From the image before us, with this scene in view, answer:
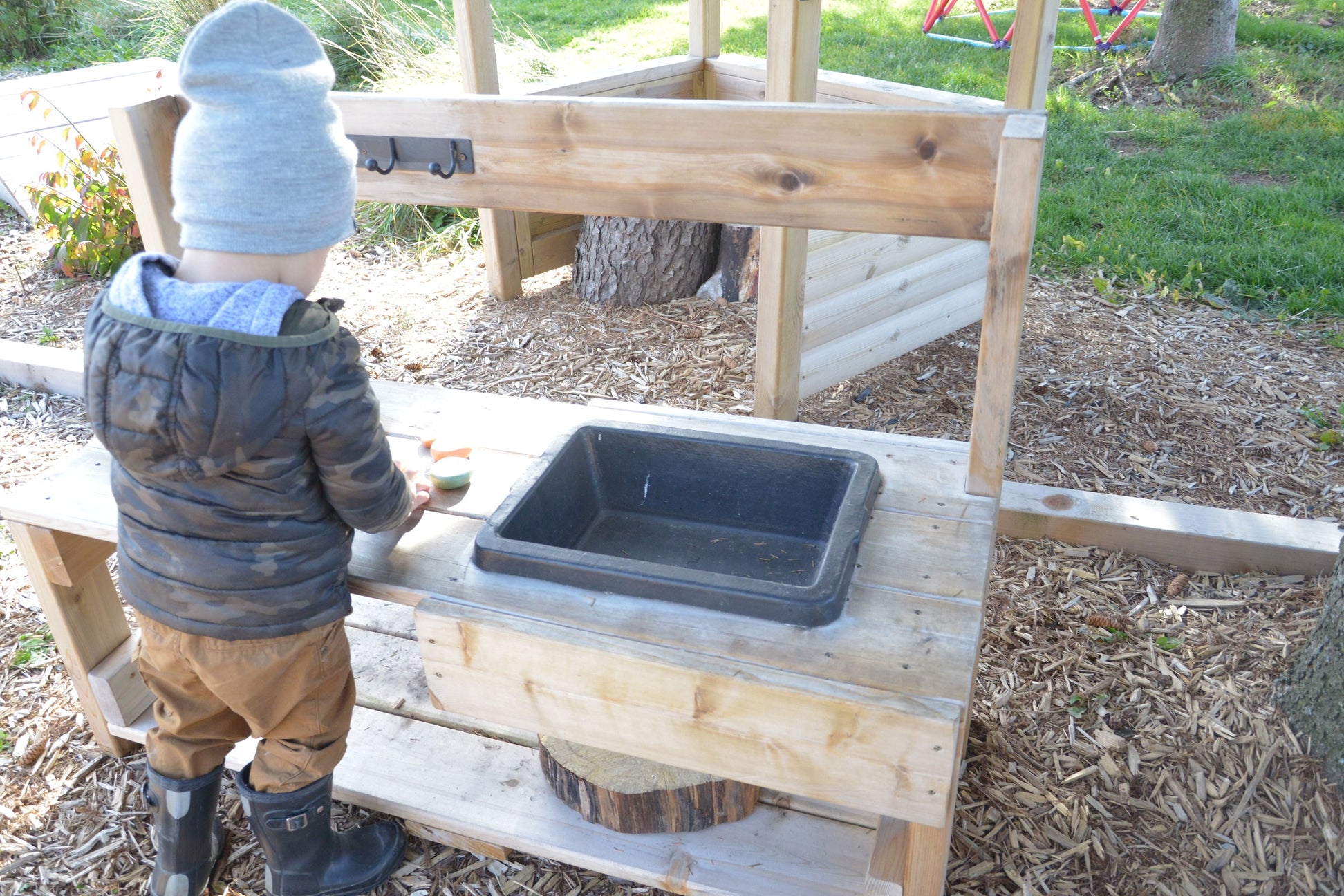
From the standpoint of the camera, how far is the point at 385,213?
4.96 meters

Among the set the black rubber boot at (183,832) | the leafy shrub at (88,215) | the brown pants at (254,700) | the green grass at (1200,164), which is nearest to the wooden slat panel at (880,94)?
the green grass at (1200,164)

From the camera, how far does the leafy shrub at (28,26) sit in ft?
28.9

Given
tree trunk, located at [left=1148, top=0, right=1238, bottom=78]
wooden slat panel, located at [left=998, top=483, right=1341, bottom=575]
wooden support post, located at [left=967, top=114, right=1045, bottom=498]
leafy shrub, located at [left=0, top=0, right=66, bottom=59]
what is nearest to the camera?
wooden support post, located at [left=967, top=114, right=1045, bottom=498]

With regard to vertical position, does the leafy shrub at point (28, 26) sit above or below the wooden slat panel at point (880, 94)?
below

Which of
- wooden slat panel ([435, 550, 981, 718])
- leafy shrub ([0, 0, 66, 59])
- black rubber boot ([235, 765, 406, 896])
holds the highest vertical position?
leafy shrub ([0, 0, 66, 59])

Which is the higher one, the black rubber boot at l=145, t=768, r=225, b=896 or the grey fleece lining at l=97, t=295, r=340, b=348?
the grey fleece lining at l=97, t=295, r=340, b=348

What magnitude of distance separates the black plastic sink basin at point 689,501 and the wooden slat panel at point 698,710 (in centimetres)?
16

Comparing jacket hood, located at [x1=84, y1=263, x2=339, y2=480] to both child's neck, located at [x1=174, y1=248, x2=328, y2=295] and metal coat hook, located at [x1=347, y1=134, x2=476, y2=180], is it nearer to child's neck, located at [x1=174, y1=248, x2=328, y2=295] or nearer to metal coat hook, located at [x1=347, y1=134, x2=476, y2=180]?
child's neck, located at [x1=174, y1=248, x2=328, y2=295]

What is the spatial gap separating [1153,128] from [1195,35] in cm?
95

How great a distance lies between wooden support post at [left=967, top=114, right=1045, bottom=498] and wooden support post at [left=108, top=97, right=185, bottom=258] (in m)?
1.54

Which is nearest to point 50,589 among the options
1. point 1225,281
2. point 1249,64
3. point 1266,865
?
point 1266,865

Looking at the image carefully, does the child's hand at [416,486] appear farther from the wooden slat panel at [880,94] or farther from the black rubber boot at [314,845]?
the wooden slat panel at [880,94]

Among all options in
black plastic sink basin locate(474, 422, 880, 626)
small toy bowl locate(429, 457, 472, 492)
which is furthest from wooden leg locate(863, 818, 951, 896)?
small toy bowl locate(429, 457, 472, 492)

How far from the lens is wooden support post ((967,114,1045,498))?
1.57 metres
